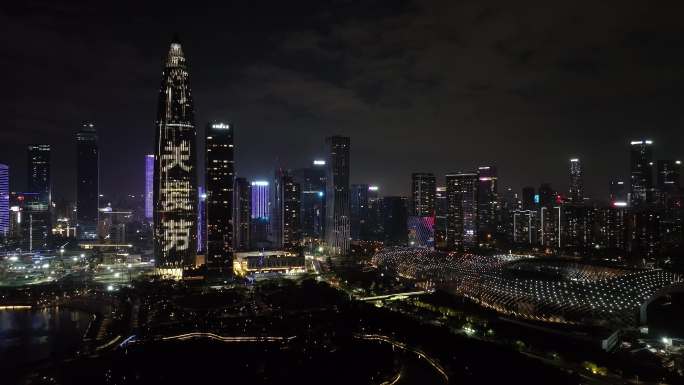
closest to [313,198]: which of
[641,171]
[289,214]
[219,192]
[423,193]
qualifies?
[423,193]

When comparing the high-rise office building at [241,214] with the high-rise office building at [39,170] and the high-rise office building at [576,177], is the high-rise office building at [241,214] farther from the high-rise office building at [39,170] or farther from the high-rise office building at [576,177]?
the high-rise office building at [576,177]

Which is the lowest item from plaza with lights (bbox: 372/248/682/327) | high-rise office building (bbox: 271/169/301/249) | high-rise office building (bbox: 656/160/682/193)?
plaza with lights (bbox: 372/248/682/327)

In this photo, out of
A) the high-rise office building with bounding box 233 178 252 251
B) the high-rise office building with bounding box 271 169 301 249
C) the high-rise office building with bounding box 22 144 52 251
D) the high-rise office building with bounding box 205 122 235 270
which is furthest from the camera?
the high-rise office building with bounding box 22 144 52 251

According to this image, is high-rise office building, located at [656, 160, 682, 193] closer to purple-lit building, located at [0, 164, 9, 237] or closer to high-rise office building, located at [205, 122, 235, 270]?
Result: high-rise office building, located at [205, 122, 235, 270]

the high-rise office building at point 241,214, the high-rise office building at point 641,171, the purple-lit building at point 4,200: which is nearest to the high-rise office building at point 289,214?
the high-rise office building at point 241,214

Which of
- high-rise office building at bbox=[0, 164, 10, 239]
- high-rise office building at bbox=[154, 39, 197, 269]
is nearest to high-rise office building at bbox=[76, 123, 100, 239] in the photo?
high-rise office building at bbox=[0, 164, 10, 239]

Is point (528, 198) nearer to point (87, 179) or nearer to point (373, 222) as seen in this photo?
point (373, 222)

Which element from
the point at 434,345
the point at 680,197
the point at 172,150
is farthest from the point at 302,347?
the point at 680,197

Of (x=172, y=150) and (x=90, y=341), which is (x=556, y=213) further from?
(x=90, y=341)
